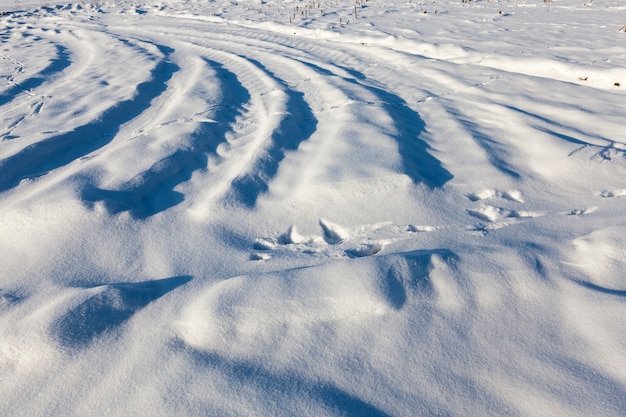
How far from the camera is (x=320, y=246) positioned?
1755mm

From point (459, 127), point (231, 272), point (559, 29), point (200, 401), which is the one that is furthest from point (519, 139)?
point (559, 29)

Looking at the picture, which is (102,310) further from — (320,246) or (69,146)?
(69,146)

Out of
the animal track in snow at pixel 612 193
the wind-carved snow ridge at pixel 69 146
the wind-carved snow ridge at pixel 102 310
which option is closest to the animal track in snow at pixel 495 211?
the animal track in snow at pixel 612 193

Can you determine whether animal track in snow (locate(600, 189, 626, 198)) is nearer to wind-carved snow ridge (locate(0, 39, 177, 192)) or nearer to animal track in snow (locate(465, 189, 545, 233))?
animal track in snow (locate(465, 189, 545, 233))

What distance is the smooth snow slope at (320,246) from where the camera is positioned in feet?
3.92

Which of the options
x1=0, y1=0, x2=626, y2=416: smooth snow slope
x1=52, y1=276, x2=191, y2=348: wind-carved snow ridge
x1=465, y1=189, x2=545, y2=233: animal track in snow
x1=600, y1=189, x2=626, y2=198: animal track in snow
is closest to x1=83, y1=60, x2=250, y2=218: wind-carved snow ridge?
x1=0, y1=0, x2=626, y2=416: smooth snow slope

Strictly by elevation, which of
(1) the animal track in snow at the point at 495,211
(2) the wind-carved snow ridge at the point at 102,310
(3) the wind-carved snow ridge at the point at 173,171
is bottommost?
(2) the wind-carved snow ridge at the point at 102,310

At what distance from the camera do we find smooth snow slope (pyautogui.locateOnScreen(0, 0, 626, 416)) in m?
1.20

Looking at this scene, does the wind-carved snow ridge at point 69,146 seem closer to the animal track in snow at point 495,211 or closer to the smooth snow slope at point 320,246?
the smooth snow slope at point 320,246

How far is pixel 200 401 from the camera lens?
3.76ft

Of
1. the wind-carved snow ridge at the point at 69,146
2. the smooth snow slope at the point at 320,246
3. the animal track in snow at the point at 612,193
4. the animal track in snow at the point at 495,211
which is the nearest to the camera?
the smooth snow slope at the point at 320,246

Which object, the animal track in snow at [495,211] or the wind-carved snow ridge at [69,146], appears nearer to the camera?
the animal track in snow at [495,211]

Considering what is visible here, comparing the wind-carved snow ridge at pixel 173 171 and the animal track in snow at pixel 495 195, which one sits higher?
the animal track in snow at pixel 495 195

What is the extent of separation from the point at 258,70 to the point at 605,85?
2.95 metres
